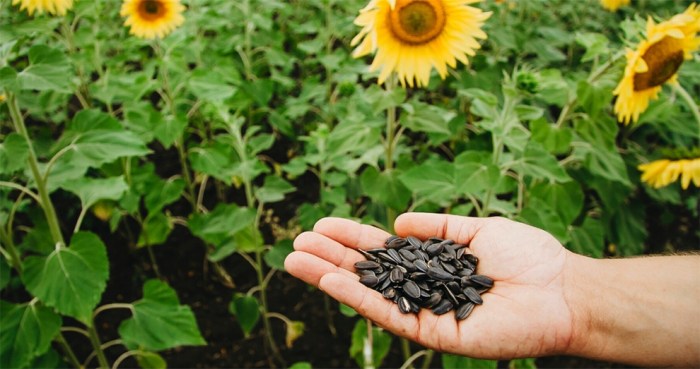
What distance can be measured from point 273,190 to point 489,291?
1300 millimetres

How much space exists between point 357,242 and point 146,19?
2.36m

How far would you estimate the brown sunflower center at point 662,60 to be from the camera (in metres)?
2.37

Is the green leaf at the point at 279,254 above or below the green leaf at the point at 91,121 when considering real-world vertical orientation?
below

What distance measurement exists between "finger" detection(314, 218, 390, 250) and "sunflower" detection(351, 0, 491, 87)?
28.6 inches

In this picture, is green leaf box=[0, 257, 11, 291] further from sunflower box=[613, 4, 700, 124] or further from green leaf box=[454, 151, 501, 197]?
sunflower box=[613, 4, 700, 124]

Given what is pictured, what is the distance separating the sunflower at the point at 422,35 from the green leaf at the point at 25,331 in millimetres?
1751

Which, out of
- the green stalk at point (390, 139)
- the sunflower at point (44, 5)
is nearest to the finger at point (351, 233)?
the green stalk at point (390, 139)

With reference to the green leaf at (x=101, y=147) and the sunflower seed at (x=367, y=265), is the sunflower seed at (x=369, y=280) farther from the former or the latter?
the green leaf at (x=101, y=147)

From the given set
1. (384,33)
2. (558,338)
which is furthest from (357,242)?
(384,33)

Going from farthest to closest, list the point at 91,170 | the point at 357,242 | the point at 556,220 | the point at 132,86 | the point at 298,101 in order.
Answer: the point at 298,101, the point at 91,170, the point at 132,86, the point at 556,220, the point at 357,242

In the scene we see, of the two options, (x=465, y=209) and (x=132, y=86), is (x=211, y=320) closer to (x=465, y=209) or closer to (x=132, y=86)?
(x=132, y=86)

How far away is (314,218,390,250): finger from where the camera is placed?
81.6 inches

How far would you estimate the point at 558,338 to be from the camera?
1786mm

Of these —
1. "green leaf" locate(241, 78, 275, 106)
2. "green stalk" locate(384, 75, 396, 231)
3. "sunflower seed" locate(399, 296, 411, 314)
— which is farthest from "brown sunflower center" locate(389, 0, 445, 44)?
"green leaf" locate(241, 78, 275, 106)
